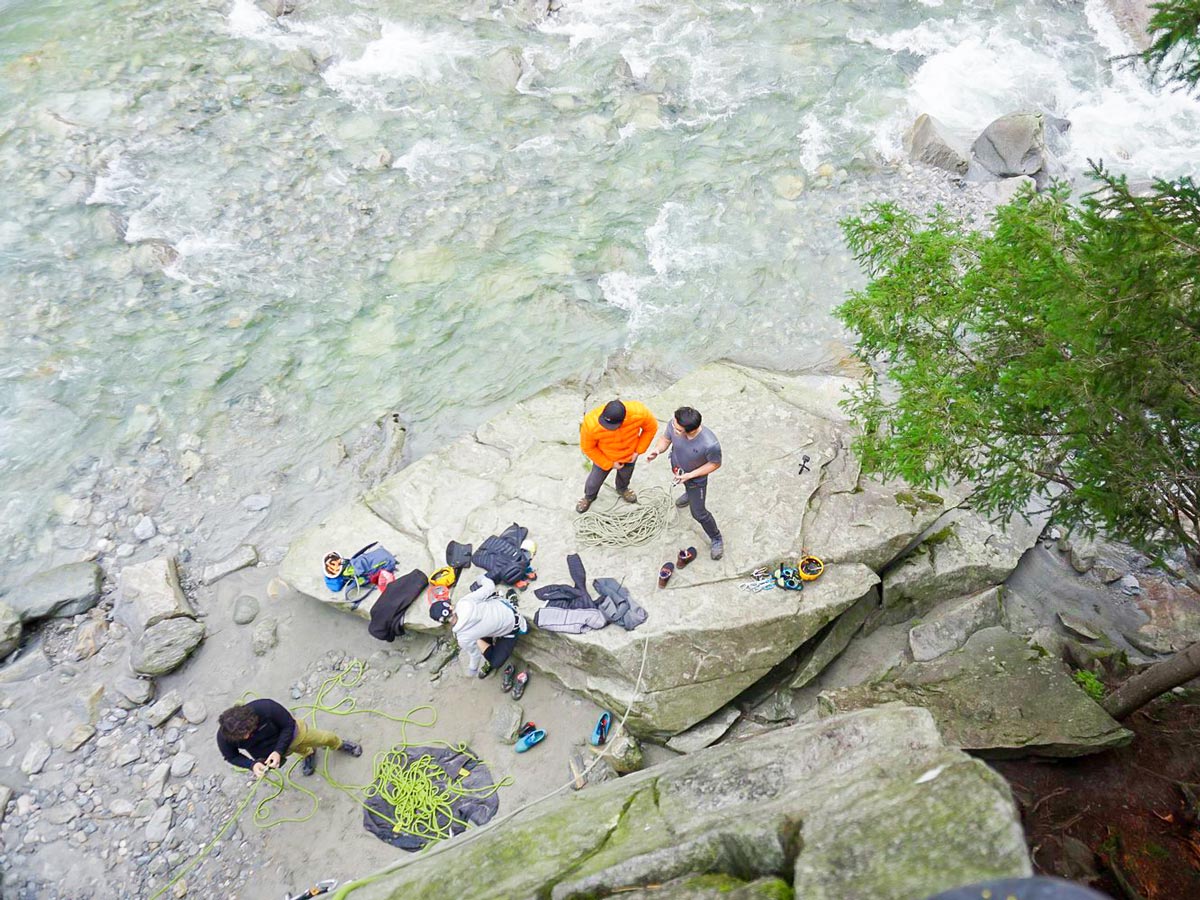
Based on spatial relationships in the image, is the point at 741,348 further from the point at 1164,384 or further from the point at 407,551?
the point at 1164,384

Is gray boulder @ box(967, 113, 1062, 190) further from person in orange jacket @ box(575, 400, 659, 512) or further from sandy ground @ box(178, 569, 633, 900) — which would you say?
sandy ground @ box(178, 569, 633, 900)

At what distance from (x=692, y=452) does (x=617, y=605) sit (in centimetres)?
188

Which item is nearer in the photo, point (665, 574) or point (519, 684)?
point (665, 574)

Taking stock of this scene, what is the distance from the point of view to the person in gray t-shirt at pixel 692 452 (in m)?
7.41

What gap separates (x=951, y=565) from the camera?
30.0 feet

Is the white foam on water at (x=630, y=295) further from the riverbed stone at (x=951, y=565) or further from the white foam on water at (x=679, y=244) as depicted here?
the riverbed stone at (x=951, y=565)

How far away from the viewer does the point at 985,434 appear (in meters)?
6.39

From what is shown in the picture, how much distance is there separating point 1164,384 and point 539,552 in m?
6.15

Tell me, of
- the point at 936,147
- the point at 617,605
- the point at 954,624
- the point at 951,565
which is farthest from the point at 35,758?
the point at 936,147

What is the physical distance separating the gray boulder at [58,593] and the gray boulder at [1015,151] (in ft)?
52.2

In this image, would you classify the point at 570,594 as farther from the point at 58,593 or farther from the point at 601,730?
the point at 58,593

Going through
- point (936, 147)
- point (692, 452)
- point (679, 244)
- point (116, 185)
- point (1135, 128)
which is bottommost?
point (116, 185)

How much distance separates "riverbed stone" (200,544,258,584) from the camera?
32.6 ft

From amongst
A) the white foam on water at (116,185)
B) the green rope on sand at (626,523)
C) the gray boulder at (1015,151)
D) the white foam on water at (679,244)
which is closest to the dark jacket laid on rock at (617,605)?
the green rope on sand at (626,523)
